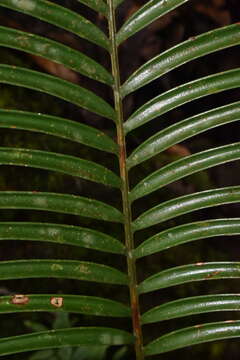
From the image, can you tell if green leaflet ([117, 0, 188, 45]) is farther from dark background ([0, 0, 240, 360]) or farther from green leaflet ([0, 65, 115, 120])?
dark background ([0, 0, 240, 360])

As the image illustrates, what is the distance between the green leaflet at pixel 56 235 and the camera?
950mm

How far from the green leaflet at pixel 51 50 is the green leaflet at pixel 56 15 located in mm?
39

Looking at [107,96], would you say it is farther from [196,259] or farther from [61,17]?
[61,17]

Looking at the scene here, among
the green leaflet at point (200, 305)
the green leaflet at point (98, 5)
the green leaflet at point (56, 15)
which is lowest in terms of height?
the green leaflet at point (200, 305)

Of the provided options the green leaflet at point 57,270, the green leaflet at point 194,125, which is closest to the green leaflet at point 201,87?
the green leaflet at point 194,125

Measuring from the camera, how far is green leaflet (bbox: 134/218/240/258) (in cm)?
103

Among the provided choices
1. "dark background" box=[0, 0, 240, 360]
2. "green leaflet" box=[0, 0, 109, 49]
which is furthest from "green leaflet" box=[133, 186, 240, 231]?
"dark background" box=[0, 0, 240, 360]

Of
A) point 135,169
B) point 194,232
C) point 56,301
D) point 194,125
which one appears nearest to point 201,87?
point 194,125

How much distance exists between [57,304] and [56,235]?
5.4 inches

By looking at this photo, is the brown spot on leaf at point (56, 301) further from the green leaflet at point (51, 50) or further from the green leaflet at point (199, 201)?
the green leaflet at point (51, 50)

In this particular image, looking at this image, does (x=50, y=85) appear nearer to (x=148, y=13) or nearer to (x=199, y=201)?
(x=148, y=13)

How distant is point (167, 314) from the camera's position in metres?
1.05

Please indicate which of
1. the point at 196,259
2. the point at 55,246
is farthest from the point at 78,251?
the point at 196,259

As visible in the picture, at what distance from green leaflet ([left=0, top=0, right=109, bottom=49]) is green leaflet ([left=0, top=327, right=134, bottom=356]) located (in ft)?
1.95
